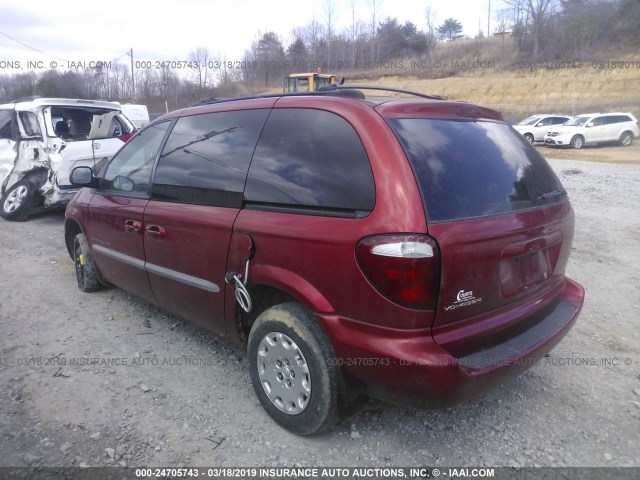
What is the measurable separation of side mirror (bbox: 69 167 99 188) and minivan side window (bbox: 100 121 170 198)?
10 cm

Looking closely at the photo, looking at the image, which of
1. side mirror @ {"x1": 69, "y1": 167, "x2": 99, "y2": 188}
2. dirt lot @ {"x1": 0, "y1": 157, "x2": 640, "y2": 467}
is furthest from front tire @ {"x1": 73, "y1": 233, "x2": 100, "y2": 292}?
side mirror @ {"x1": 69, "y1": 167, "x2": 99, "y2": 188}

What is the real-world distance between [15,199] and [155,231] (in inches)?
243

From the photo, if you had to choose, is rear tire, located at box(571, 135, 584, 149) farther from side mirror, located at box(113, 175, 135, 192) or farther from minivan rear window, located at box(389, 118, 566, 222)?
side mirror, located at box(113, 175, 135, 192)

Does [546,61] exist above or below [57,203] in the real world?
above

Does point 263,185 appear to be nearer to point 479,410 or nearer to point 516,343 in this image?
point 516,343

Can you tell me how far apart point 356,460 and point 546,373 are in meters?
1.58

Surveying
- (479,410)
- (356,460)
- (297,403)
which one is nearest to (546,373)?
(479,410)

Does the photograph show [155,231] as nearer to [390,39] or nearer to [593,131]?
[593,131]

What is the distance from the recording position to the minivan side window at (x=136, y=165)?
12.0 ft

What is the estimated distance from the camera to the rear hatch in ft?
7.21

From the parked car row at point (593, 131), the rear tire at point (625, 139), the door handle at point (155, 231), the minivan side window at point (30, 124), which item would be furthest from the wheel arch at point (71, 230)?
the rear tire at point (625, 139)

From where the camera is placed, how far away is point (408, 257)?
2098 mm

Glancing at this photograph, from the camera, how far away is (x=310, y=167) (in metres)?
2.52

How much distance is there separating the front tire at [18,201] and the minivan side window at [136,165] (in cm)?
474
